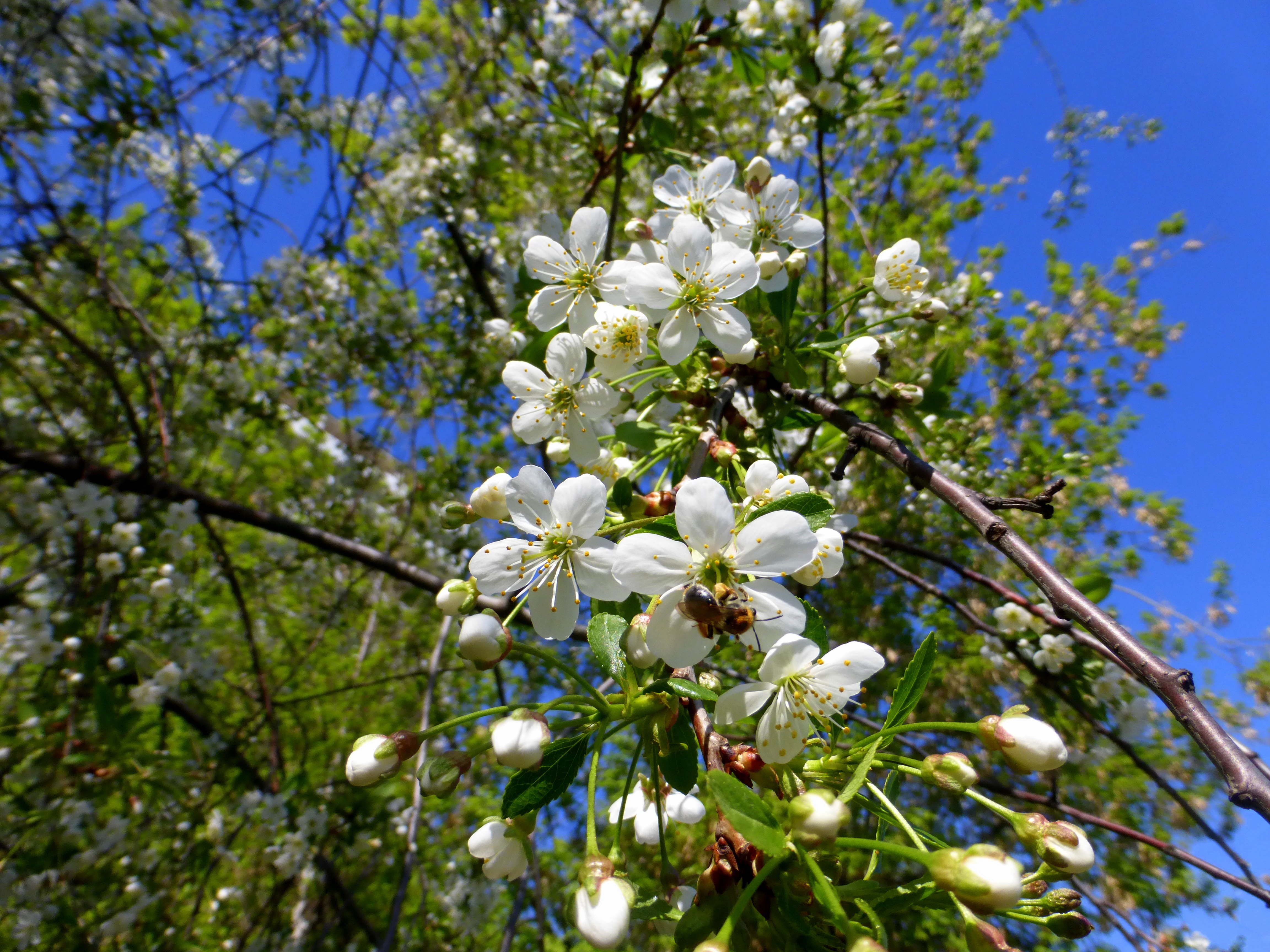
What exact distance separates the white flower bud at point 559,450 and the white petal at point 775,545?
0.59 m

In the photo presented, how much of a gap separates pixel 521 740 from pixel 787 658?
0.37 meters

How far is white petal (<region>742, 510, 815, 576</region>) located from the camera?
817 mm

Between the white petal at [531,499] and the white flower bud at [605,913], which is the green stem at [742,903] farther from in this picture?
the white petal at [531,499]

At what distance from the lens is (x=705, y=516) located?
848 millimetres

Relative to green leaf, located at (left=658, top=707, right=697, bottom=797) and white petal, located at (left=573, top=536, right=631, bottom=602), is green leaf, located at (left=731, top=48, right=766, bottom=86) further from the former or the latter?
green leaf, located at (left=658, top=707, right=697, bottom=797)

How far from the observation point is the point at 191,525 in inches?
131

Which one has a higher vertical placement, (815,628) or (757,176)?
(757,176)

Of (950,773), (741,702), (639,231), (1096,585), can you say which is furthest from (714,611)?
(1096,585)

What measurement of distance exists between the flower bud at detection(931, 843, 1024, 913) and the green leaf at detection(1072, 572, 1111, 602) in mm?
1452

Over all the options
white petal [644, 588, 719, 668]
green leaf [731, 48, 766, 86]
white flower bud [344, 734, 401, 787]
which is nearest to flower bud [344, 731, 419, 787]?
white flower bud [344, 734, 401, 787]

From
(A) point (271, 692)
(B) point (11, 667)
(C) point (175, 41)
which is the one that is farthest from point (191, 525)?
(C) point (175, 41)

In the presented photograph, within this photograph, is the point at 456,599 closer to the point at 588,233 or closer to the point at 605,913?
the point at 605,913

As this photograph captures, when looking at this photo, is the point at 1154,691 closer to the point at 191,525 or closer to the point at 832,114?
the point at 832,114

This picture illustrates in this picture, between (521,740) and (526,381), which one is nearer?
(521,740)
